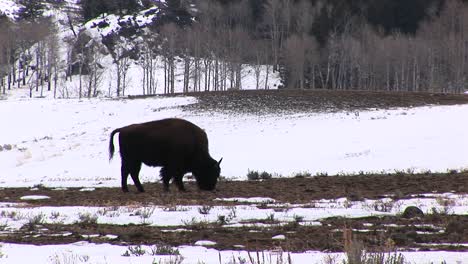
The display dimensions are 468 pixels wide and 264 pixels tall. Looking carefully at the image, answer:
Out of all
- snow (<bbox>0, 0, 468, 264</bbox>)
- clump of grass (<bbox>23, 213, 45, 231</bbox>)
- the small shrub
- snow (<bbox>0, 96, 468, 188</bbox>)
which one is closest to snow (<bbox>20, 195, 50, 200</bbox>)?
snow (<bbox>0, 0, 468, 264</bbox>)

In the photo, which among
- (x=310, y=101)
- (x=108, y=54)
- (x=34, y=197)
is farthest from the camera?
(x=108, y=54)

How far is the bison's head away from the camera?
1366 centimetres

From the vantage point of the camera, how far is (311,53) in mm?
68500

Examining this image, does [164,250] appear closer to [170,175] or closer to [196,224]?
[196,224]

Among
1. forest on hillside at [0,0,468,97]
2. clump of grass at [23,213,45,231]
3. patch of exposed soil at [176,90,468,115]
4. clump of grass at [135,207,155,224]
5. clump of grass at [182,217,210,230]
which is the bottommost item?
clump of grass at [23,213,45,231]

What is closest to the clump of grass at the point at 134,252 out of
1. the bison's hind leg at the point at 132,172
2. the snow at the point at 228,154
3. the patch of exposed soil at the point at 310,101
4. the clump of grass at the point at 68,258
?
the snow at the point at 228,154

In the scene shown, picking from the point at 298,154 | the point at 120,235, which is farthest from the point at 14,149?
the point at 120,235

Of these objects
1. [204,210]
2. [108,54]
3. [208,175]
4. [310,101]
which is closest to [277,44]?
[108,54]

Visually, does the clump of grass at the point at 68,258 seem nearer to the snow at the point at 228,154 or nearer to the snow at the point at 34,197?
the snow at the point at 228,154

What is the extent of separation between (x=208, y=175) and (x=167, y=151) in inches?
49.8

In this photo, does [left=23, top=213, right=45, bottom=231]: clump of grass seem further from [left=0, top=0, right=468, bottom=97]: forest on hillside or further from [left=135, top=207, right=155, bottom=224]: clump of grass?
[left=0, top=0, right=468, bottom=97]: forest on hillside

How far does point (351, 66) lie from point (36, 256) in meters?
64.4

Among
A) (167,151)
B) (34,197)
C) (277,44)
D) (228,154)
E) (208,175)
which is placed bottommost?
(34,197)

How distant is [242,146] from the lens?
1110 inches
